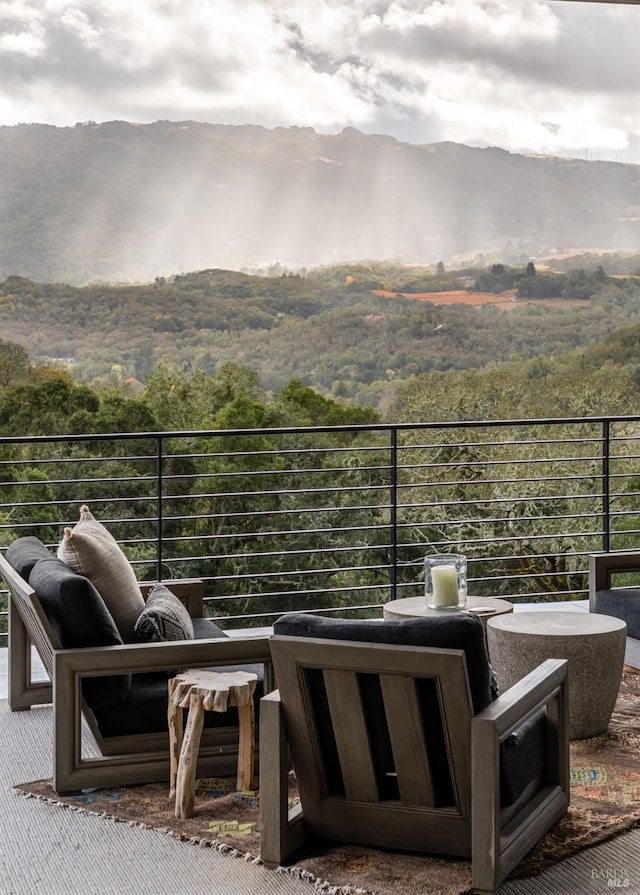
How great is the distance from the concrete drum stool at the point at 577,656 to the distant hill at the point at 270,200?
10591mm

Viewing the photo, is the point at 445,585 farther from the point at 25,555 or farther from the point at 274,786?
the point at 25,555

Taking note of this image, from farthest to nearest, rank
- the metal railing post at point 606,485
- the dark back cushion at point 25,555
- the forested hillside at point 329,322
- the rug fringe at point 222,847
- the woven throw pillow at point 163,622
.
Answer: the forested hillside at point 329,322 < the metal railing post at point 606,485 < the dark back cushion at point 25,555 < the woven throw pillow at point 163,622 < the rug fringe at point 222,847

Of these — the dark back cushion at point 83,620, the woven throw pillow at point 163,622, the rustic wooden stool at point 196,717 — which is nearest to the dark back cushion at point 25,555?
the dark back cushion at point 83,620

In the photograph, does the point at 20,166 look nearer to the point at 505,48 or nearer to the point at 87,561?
the point at 505,48

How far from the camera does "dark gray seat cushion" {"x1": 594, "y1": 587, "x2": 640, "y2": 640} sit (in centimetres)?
438

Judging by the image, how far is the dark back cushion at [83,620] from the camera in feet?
10.6

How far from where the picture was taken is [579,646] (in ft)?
12.1

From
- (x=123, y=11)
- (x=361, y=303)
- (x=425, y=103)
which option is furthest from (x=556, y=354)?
(x=123, y=11)

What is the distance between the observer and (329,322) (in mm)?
14086

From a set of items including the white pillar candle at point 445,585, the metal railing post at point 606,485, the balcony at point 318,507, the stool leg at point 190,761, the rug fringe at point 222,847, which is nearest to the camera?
the rug fringe at point 222,847

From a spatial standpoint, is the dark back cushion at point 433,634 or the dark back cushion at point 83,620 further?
the dark back cushion at point 83,620

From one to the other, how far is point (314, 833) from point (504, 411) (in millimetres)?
11741

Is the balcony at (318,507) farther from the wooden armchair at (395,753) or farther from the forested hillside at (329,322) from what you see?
the wooden armchair at (395,753)

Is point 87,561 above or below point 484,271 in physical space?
below
